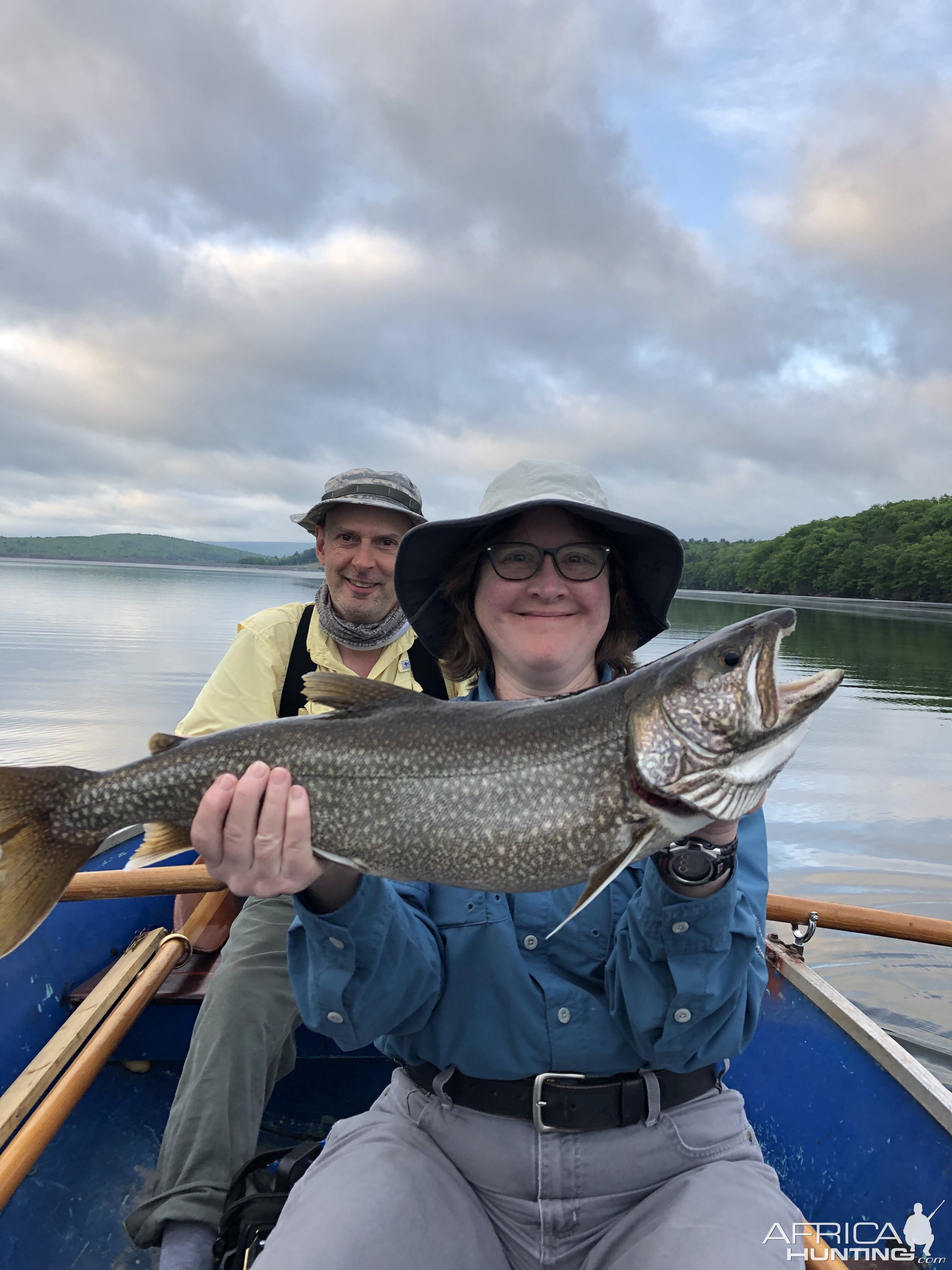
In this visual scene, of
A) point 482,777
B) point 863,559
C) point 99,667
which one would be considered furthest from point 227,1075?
point 863,559

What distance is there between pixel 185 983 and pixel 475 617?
2975mm

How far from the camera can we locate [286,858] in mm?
2562

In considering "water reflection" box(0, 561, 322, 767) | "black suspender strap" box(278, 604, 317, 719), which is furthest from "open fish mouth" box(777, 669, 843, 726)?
"water reflection" box(0, 561, 322, 767)

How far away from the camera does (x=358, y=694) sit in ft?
9.35

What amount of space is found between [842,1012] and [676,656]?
2.68 meters

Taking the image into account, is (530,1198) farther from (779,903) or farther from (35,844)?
(779,903)

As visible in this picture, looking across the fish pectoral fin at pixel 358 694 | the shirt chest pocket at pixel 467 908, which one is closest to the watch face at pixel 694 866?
the shirt chest pocket at pixel 467 908

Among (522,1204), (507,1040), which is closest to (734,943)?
(507,1040)

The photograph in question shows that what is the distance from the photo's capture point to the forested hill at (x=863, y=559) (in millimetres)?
91812

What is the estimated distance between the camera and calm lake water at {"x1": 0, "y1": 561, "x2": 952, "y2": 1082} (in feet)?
27.2

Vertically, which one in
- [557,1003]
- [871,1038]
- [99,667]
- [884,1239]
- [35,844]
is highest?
[35,844]

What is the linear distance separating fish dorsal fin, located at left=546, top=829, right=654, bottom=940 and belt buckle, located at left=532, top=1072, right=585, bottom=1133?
19.8 inches

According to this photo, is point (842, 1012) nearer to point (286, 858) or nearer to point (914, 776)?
point (286, 858)

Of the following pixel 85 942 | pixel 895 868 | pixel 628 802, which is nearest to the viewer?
pixel 628 802
